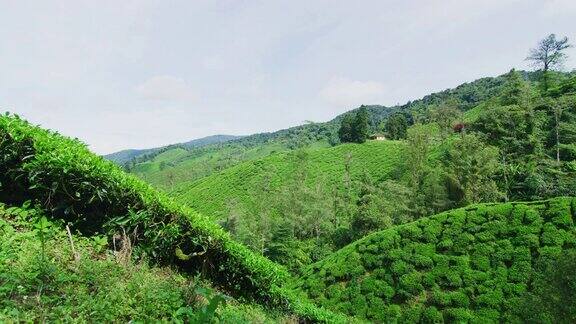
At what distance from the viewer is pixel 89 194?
21.0 feet

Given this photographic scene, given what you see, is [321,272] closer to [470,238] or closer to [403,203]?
[470,238]

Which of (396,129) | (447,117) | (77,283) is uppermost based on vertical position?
(447,117)

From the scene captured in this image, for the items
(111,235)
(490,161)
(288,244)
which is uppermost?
(111,235)

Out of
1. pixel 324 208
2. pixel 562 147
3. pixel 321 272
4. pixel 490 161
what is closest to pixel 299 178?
pixel 324 208

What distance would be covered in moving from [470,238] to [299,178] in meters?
53.5

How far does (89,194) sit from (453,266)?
17.3 meters

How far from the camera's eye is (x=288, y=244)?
43.9 metres

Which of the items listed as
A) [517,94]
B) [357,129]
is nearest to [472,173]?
[517,94]

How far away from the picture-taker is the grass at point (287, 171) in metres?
75.8

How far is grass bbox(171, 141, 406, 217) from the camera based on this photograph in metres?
75.8

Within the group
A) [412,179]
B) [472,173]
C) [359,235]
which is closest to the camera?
[359,235]

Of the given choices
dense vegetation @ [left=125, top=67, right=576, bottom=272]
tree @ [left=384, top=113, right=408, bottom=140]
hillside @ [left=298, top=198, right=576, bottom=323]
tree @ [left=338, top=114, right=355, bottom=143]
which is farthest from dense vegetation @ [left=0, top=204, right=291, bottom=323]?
tree @ [left=384, top=113, right=408, bottom=140]

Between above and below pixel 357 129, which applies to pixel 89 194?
below

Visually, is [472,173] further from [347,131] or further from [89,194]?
[347,131]
